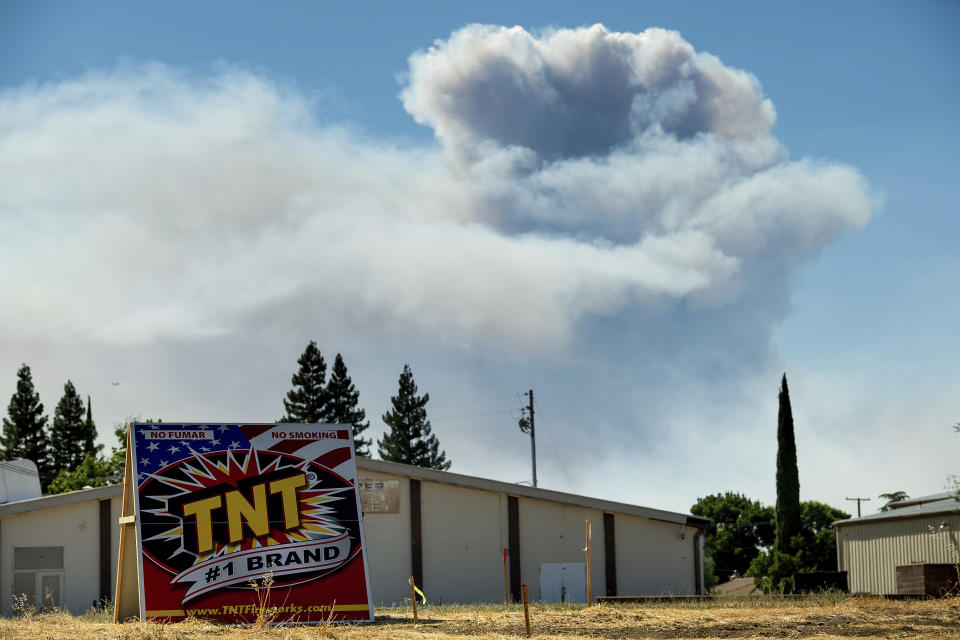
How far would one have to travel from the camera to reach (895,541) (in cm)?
4428

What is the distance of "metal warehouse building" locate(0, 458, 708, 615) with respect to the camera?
39.3 metres

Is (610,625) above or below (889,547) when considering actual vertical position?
above

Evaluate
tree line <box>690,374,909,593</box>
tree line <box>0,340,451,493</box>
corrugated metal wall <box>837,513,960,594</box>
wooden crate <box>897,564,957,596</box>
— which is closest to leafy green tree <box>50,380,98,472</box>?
tree line <box>0,340,451,493</box>

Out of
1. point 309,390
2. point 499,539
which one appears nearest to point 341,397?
point 309,390

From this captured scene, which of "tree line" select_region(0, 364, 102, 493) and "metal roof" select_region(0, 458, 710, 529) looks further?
"tree line" select_region(0, 364, 102, 493)

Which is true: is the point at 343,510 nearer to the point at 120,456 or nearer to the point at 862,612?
the point at 862,612

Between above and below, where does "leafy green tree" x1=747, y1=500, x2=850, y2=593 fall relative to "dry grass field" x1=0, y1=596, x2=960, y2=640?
below

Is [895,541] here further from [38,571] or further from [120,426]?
[120,426]

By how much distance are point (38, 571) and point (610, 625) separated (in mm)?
23689

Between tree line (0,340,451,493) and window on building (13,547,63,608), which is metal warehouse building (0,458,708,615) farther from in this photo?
tree line (0,340,451,493)

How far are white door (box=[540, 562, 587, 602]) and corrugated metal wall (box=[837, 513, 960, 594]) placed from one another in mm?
12061

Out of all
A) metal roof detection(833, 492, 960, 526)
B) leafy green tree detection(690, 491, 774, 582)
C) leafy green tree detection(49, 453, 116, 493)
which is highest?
leafy green tree detection(49, 453, 116, 493)

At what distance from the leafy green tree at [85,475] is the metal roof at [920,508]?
159 ft

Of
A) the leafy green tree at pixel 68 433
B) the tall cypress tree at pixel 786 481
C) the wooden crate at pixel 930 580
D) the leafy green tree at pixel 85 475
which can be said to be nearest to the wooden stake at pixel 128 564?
the wooden crate at pixel 930 580
